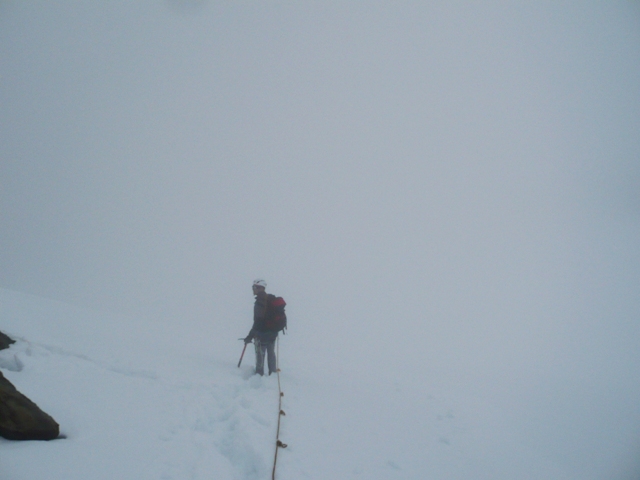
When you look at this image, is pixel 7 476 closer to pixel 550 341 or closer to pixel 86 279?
pixel 550 341

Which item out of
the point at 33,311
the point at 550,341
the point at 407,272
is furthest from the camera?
the point at 407,272

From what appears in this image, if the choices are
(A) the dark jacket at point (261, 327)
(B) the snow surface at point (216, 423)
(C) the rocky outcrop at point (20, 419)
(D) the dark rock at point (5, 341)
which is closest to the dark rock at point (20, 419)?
(C) the rocky outcrop at point (20, 419)

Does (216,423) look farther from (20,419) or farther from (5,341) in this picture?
(5,341)

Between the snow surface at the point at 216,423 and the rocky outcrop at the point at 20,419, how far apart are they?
216 millimetres

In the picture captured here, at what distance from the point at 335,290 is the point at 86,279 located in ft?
432

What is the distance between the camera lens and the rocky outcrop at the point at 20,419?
3547 mm

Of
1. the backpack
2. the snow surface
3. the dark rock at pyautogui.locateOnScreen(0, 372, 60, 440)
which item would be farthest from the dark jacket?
the dark rock at pyautogui.locateOnScreen(0, 372, 60, 440)

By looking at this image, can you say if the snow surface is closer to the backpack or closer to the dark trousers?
the dark trousers

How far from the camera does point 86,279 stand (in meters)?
153

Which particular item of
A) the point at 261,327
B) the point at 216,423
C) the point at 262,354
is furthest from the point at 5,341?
the point at 262,354

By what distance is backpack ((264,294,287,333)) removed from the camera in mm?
9008

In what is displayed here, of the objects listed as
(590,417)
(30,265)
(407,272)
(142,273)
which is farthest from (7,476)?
(30,265)

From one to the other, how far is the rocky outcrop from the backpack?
546 cm

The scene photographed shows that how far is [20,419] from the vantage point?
3.65m
